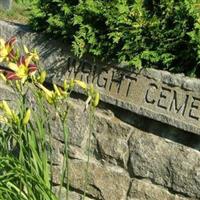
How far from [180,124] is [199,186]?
1.11 ft

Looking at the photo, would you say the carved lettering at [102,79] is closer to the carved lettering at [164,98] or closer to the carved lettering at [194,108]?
the carved lettering at [164,98]

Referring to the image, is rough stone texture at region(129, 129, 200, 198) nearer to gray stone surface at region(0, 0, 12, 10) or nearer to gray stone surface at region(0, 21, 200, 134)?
gray stone surface at region(0, 21, 200, 134)

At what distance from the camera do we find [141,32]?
10.4ft

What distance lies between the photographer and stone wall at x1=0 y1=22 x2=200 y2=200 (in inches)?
122

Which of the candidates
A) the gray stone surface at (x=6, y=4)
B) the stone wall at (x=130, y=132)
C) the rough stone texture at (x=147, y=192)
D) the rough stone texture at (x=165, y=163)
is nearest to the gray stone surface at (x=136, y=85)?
the stone wall at (x=130, y=132)

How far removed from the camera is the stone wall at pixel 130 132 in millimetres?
3090

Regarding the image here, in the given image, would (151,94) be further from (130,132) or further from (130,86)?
(130,132)

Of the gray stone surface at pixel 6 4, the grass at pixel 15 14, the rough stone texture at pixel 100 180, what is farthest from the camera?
the gray stone surface at pixel 6 4

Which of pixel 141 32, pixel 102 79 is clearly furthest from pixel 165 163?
pixel 141 32

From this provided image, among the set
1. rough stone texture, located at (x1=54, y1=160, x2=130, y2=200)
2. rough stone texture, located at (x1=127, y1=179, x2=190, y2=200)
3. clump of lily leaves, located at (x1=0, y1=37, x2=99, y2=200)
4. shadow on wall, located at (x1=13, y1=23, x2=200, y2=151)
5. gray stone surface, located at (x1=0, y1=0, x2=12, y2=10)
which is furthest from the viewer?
gray stone surface, located at (x1=0, y1=0, x2=12, y2=10)

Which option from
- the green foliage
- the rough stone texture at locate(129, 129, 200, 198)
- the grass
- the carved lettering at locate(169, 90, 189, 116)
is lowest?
the rough stone texture at locate(129, 129, 200, 198)

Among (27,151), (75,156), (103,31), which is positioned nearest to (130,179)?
(75,156)

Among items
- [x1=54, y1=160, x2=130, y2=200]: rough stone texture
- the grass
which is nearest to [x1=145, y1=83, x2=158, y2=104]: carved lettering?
[x1=54, y1=160, x2=130, y2=200]: rough stone texture

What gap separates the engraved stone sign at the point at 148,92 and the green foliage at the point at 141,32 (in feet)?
0.28
